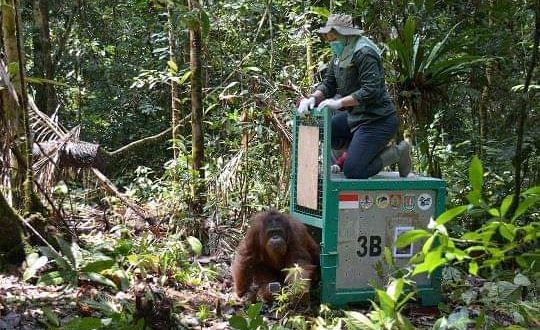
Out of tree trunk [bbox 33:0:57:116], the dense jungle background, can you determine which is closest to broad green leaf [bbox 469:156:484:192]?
the dense jungle background

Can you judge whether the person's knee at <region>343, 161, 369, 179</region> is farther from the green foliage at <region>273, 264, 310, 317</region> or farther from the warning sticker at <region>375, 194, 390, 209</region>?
the green foliage at <region>273, 264, 310, 317</region>

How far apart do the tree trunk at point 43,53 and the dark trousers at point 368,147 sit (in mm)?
6783

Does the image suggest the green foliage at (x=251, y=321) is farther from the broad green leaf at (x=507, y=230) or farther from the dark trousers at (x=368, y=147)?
the broad green leaf at (x=507, y=230)

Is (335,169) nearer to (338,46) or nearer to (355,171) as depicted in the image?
(355,171)

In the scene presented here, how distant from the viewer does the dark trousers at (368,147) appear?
433cm

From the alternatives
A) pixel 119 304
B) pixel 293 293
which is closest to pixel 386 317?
pixel 293 293

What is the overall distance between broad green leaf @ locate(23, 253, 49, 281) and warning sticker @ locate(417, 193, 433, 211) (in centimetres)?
238

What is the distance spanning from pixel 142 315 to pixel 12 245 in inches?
42.6

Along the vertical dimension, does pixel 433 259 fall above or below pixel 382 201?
above

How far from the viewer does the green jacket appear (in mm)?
4297

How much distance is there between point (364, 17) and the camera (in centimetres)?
614

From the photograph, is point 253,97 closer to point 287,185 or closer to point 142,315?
point 287,185

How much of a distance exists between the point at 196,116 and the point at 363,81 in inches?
75.6

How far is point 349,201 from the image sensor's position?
417cm
